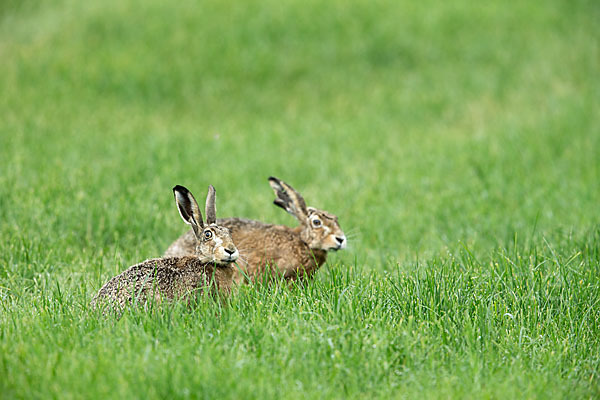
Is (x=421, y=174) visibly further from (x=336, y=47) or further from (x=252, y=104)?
(x=336, y=47)

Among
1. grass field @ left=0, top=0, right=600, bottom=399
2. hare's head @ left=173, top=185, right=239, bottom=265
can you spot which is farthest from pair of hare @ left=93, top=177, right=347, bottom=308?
grass field @ left=0, top=0, right=600, bottom=399

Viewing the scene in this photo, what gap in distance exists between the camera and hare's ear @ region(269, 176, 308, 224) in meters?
6.60

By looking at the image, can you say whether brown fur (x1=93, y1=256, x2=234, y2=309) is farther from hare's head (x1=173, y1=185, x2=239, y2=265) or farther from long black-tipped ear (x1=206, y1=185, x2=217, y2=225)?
long black-tipped ear (x1=206, y1=185, x2=217, y2=225)

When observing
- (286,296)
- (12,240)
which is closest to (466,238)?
(286,296)

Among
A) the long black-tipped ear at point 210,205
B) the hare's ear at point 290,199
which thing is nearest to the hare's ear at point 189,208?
the long black-tipped ear at point 210,205

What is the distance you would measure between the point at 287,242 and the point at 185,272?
136 centimetres

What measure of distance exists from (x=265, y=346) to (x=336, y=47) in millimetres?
13279

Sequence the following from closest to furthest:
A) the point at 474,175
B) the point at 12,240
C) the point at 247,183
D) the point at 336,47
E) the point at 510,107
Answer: the point at 12,240
the point at 247,183
the point at 474,175
the point at 510,107
the point at 336,47

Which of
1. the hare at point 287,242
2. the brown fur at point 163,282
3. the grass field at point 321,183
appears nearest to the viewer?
the grass field at point 321,183

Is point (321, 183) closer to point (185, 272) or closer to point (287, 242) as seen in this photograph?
point (287, 242)

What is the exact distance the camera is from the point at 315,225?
6426 mm

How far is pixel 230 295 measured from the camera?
5.30m

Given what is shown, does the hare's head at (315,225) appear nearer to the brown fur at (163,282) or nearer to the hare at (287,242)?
the hare at (287,242)

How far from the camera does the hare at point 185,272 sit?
16.5 feet
